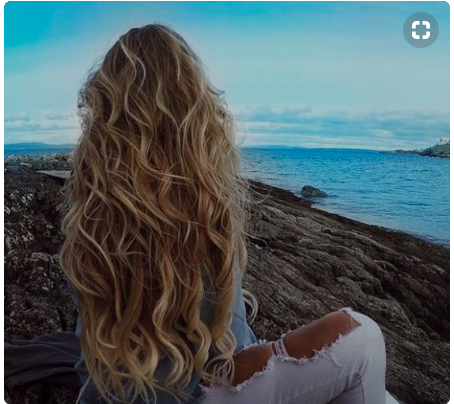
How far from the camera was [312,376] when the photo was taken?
138 cm

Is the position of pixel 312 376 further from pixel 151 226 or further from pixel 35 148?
pixel 35 148

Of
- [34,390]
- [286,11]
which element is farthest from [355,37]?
[34,390]

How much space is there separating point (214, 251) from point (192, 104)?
1.07 feet

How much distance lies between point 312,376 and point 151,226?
0.48m

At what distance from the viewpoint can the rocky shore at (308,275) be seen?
5.64 ft

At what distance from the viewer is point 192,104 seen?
1384mm

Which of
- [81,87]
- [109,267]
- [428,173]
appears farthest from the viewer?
[428,173]

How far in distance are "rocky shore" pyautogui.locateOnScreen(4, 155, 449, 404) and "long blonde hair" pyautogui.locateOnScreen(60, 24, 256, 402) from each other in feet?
1.13

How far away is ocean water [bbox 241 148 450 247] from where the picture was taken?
5.69 ft

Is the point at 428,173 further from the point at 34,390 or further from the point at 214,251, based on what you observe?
the point at 34,390

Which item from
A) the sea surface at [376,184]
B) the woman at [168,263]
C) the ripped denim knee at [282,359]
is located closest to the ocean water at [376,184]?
the sea surface at [376,184]

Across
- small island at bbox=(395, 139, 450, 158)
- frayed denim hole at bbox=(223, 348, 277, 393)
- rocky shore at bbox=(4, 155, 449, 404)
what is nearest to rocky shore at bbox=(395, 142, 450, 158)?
small island at bbox=(395, 139, 450, 158)

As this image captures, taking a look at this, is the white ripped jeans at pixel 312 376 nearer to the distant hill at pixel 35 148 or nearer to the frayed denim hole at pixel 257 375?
the frayed denim hole at pixel 257 375

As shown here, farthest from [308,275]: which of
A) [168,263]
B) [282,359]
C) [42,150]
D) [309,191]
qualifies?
[42,150]
